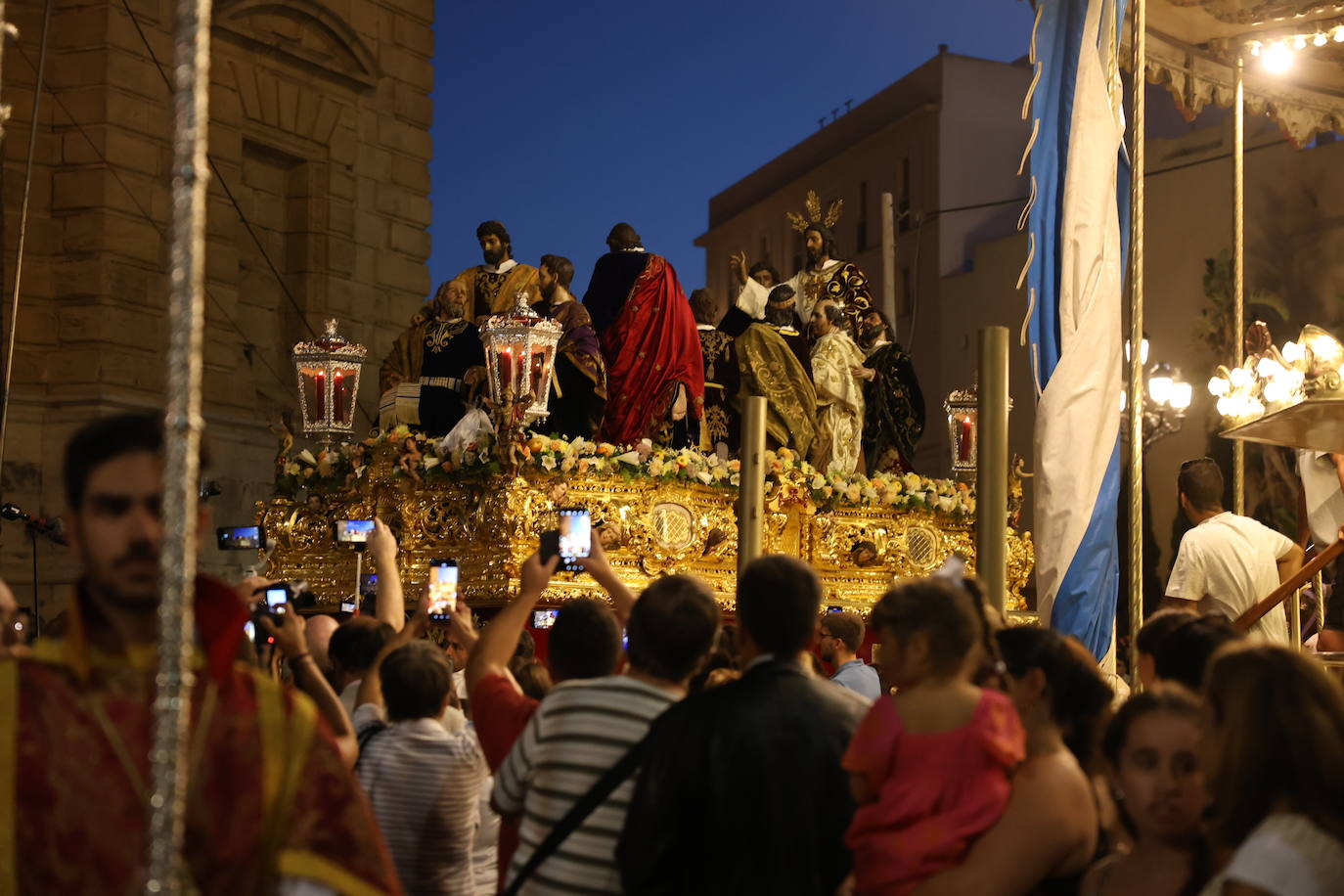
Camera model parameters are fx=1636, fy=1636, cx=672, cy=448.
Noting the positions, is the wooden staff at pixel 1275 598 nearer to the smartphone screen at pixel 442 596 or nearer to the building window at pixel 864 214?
the smartphone screen at pixel 442 596

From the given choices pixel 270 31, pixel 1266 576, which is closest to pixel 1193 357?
pixel 270 31

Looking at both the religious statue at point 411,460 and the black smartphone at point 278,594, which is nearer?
the black smartphone at point 278,594

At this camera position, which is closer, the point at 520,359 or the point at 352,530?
the point at 352,530

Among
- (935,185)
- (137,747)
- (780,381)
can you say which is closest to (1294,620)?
(780,381)

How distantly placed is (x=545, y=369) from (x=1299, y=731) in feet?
27.0

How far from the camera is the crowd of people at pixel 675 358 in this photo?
474 inches

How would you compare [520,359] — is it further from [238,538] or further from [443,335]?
[238,538]

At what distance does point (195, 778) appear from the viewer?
87.7 inches

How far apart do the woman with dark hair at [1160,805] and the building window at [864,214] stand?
25.3 m

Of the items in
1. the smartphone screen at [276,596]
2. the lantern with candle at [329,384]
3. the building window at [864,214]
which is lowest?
the smartphone screen at [276,596]

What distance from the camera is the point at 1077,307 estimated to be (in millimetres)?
5895

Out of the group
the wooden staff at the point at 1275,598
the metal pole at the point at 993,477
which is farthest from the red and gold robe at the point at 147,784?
the wooden staff at the point at 1275,598

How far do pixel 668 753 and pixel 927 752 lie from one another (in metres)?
0.54

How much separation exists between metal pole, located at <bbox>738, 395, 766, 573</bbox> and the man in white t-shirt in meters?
2.38
